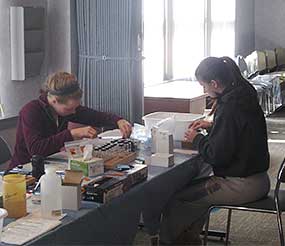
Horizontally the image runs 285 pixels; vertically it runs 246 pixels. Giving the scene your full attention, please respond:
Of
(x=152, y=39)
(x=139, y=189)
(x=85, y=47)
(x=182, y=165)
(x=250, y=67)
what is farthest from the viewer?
(x=250, y=67)

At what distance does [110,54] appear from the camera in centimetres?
438

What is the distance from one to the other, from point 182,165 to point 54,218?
101cm

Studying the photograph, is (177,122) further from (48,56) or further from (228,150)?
(48,56)

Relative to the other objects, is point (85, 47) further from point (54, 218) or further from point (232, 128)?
point (54, 218)

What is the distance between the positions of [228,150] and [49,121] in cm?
88

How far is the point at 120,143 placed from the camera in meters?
2.90

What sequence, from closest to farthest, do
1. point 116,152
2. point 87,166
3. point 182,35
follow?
point 87,166 → point 116,152 → point 182,35

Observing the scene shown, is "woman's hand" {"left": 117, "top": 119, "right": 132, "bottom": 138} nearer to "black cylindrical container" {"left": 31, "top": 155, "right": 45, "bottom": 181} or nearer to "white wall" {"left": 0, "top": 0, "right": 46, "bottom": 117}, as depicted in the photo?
"black cylindrical container" {"left": 31, "top": 155, "right": 45, "bottom": 181}

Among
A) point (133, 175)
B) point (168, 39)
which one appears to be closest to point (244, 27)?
point (168, 39)

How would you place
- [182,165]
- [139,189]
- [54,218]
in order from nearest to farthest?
1. [54,218]
2. [139,189]
3. [182,165]

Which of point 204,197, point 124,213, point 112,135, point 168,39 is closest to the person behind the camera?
point 124,213

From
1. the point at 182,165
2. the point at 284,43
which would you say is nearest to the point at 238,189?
the point at 182,165

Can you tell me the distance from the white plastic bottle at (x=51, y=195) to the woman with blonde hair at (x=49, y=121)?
2.63ft

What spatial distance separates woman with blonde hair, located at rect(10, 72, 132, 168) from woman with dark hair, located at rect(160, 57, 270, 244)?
563mm
